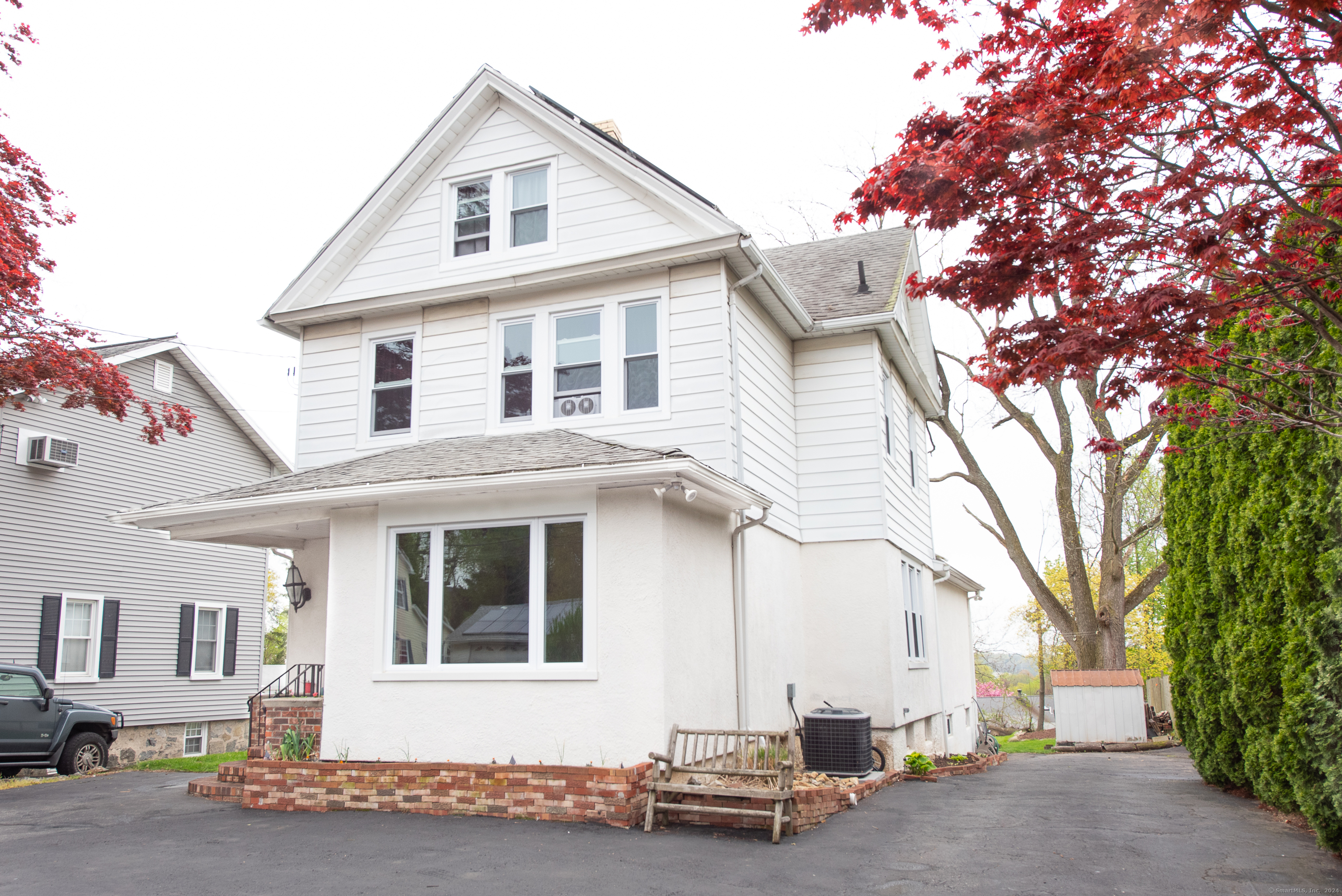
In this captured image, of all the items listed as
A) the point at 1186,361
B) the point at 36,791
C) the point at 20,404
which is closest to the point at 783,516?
the point at 1186,361

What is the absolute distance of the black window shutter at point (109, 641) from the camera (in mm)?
18328

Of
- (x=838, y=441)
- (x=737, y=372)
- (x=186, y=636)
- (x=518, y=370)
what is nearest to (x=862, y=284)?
(x=838, y=441)

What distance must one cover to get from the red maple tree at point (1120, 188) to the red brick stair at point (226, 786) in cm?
857

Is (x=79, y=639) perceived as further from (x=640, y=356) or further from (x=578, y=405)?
(x=640, y=356)

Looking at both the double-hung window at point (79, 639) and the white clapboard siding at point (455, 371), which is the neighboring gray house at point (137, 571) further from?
the white clapboard siding at point (455, 371)

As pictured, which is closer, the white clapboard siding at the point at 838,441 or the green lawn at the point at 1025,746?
the white clapboard siding at the point at 838,441

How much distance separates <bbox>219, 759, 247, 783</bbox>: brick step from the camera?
1009 centimetres

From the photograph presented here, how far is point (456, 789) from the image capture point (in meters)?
8.75

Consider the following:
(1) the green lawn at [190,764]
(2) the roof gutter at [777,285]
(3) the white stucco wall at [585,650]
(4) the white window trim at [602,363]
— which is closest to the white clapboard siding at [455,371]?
(4) the white window trim at [602,363]

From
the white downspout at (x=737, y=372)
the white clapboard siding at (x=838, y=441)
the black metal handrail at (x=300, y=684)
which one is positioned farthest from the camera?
the white clapboard siding at (x=838, y=441)

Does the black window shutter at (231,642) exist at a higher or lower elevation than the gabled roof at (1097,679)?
higher

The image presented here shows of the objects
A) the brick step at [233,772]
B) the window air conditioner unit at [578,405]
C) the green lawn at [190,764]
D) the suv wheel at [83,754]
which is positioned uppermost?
the window air conditioner unit at [578,405]

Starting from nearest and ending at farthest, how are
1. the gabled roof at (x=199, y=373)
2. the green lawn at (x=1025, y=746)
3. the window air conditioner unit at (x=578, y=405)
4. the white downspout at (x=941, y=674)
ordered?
the window air conditioner unit at (x=578, y=405) → the white downspout at (x=941, y=674) → the gabled roof at (x=199, y=373) → the green lawn at (x=1025, y=746)

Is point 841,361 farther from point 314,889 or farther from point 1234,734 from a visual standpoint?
point 314,889
